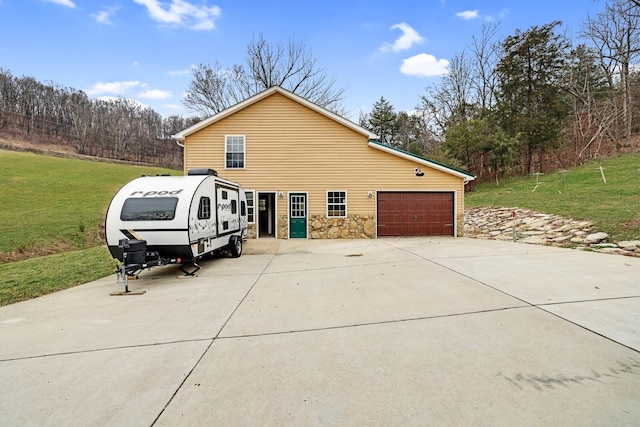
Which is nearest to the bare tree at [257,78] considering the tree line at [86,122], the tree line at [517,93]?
the tree line at [517,93]

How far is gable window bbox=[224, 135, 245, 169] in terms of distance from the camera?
14.7 meters

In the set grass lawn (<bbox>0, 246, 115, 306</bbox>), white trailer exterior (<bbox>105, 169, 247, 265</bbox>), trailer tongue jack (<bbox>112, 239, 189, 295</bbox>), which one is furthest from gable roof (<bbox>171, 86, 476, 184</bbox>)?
trailer tongue jack (<bbox>112, 239, 189, 295</bbox>)

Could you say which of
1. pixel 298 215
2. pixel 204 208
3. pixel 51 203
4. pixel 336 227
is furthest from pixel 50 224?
pixel 336 227

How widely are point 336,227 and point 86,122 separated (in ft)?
216

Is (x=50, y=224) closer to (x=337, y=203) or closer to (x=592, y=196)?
(x=337, y=203)

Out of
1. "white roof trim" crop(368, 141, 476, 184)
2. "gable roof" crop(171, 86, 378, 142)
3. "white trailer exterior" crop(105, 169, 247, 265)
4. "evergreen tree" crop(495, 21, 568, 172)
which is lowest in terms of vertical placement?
"white trailer exterior" crop(105, 169, 247, 265)

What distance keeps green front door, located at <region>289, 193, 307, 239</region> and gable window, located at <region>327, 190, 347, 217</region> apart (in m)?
1.12

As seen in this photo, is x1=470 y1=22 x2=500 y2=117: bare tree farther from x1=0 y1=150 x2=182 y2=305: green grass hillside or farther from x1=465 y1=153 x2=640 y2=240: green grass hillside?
x1=0 y1=150 x2=182 y2=305: green grass hillside

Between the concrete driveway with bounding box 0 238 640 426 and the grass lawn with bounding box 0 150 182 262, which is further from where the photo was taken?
the grass lawn with bounding box 0 150 182 262

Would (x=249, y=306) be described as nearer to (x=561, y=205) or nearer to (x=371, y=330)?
(x=371, y=330)

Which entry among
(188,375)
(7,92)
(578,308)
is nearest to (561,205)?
(578,308)

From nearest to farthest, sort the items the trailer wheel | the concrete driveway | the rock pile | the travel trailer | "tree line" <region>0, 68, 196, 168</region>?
the concrete driveway
the travel trailer
the rock pile
the trailer wheel
"tree line" <region>0, 68, 196, 168</region>

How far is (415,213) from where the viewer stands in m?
14.9

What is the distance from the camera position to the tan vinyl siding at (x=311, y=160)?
14.7 m
